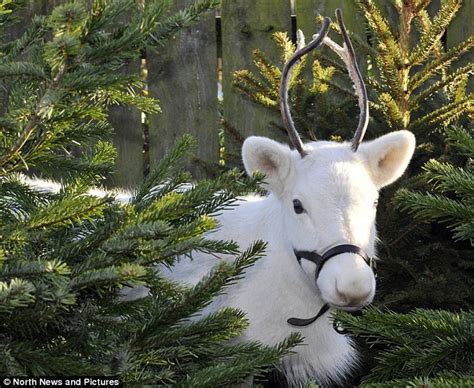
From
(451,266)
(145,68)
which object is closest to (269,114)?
(145,68)

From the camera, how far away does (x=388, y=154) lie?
12.5ft

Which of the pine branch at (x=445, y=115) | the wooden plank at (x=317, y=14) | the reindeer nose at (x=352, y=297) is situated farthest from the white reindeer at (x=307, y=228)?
the wooden plank at (x=317, y=14)

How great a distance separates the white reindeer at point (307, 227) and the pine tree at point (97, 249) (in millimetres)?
1367

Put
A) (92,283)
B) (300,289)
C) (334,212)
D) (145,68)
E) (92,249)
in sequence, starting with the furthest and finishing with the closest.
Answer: (145,68)
(300,289)
(334,212)
(92,249)
(92,283)

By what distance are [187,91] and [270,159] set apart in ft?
7.02

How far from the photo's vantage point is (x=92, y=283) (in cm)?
171

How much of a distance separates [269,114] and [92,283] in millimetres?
4094

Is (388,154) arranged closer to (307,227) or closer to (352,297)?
(307,227)

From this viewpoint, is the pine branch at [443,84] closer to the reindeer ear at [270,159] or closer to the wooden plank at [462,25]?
the reindeer ear at [270,159]

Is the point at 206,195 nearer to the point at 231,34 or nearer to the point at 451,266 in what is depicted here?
the point at 451,266

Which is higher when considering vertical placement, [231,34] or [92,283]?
[92,283]

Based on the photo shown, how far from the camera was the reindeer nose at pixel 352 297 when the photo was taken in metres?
3.13

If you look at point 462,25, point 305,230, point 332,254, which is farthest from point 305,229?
point 462,25

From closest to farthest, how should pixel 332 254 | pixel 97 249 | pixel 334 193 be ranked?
1. pixel 97 249
2. pixel 332 254
3. pixel 334 193
